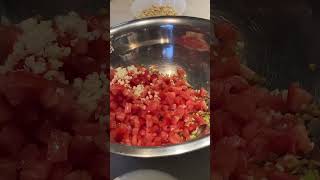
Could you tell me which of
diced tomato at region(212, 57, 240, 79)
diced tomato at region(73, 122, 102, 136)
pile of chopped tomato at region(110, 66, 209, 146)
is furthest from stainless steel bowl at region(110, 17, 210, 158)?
diced tomato at region(73, 122, 102, 136)

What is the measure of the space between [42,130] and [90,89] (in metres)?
0.10

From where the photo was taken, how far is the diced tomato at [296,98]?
2.65ft

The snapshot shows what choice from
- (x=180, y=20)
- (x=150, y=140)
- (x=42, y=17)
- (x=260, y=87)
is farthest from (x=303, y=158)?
(x=42, y=17)

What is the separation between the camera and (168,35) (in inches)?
42.1

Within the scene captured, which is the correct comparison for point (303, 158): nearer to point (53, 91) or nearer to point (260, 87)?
point (260, 87)

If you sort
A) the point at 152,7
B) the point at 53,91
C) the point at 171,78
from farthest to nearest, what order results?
the point at 152,7, the point at 171,78, the point at 53,91

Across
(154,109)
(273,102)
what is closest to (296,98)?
(273,102)

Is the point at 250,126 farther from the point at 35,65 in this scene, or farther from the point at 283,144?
the point at 35,65

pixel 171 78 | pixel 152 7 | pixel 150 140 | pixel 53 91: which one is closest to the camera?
pixel 53 91

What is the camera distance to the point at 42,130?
2.54 ft

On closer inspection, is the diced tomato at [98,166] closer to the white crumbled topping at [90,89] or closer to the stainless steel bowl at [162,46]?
the white crumbled topping at [90,89]

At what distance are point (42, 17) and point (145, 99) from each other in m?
0.28

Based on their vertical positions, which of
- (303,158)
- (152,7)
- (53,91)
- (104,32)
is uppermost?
(152,7)

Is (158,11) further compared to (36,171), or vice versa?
(158,11)
